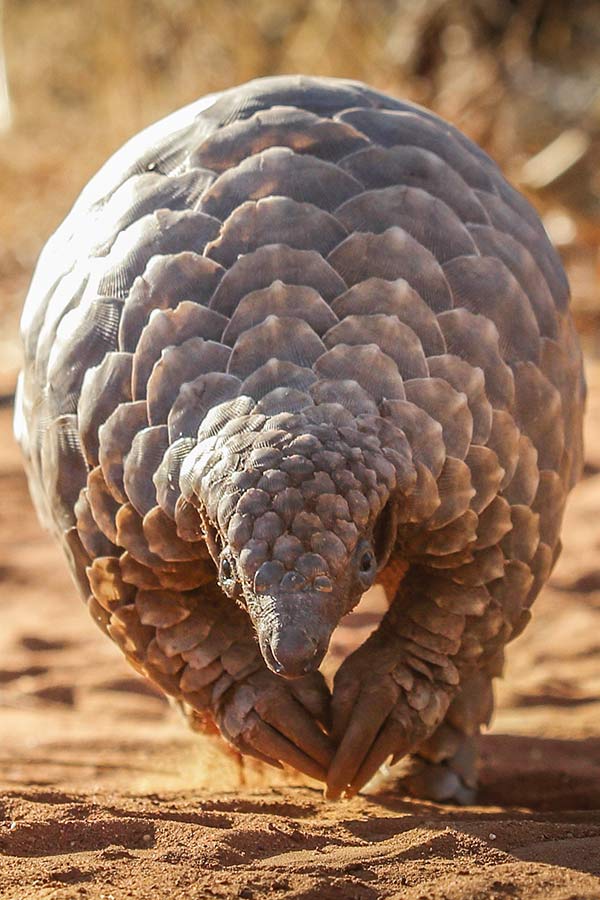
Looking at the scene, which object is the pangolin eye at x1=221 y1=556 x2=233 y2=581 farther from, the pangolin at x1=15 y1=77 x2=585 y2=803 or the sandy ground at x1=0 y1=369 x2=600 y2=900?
the sandy ground at x1=0 y1=369 x2=600 y2=900

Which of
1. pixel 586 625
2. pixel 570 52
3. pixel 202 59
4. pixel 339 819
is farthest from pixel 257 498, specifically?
pixel 570 52

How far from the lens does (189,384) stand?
3.28 metres

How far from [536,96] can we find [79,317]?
44.4 ft

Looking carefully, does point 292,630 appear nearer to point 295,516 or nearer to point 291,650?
point 291,650

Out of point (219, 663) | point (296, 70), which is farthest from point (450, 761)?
point (296, 70)

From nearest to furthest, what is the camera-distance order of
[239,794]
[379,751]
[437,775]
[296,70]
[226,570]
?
[226,570], [379,751], [239,794], [437,775], [296,70]

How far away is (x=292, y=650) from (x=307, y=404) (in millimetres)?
605

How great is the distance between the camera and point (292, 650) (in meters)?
2.84

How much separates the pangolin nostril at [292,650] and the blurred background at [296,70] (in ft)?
30.4

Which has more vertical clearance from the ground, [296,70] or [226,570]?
[296,70]

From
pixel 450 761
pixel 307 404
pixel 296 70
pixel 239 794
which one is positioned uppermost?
pixel 296 70

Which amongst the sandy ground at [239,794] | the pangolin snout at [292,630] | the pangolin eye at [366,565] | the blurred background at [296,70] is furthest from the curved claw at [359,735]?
the blurred background at [296,70]

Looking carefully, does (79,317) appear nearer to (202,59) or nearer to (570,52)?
(202,59)

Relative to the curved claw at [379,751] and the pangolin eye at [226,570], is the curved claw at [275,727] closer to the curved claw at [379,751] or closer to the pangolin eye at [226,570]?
the curved claw at [379,751]
